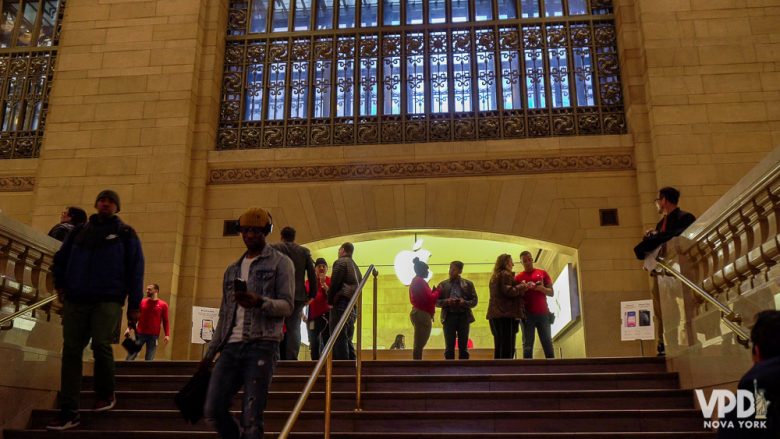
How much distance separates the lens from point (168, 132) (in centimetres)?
1220

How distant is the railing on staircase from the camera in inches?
242

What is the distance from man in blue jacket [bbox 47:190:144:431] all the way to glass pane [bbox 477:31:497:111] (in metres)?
7.86

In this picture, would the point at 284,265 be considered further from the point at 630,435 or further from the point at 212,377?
the point at 630,435

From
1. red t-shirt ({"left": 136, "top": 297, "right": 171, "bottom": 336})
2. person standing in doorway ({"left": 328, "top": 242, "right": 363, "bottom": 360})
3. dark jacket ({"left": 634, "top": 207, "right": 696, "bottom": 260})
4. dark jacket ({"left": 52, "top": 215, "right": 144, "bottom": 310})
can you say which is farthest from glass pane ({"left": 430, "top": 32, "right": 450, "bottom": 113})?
dark jacket ({"left": 52, "top": 215, "right": 144, "bottom": 310})

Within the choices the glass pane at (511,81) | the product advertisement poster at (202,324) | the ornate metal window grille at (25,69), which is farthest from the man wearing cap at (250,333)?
the ornate metal window grille at (25,69)

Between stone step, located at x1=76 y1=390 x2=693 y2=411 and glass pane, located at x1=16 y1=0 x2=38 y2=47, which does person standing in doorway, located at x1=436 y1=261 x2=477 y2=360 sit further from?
glass pane, located at x1=16 y1=0 x2=38 y2=47

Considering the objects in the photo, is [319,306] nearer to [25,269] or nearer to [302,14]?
[25,269]

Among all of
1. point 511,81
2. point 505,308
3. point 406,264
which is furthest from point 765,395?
point 511,81

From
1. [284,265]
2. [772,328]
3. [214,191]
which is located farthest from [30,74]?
[772,328]

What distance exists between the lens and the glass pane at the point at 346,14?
13156 millimetres

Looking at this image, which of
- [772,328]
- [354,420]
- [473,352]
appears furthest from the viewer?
[473,352]

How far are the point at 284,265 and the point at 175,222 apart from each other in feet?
26.1

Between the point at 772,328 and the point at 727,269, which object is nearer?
the point at 772,328

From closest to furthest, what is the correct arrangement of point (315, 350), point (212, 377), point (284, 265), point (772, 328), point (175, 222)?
point (772, 328) < point (212, 377) < point (284, 265) < point (315, 350) < point (175, 222)
